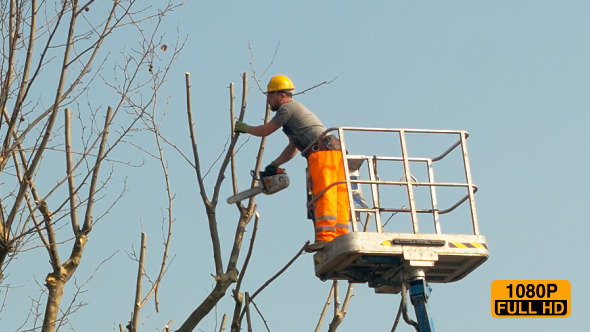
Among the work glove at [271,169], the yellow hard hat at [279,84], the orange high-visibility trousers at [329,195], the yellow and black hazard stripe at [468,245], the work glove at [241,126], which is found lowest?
the yellow and black hazard stripe at [468,245]

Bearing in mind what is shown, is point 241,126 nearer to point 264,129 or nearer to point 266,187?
point 264,129

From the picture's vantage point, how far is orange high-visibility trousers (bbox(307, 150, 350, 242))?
998 cm

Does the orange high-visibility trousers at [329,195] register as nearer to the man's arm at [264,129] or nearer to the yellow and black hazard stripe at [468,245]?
the man's arm at [264,129]

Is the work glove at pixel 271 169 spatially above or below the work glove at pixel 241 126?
below

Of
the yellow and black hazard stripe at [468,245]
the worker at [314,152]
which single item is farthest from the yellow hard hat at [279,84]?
the yellow and black hazard stripe at [468,245]

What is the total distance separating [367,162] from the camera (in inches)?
422

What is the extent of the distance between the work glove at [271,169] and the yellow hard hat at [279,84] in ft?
2.64

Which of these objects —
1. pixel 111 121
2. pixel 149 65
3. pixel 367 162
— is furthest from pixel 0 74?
pixel 367 162

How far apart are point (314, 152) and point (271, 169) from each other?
60 centimetres

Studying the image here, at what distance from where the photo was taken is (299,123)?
10.6 m

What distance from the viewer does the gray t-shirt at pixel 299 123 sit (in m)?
10.5

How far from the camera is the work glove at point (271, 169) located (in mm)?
10625

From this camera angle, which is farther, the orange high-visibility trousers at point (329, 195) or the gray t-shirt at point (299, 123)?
the gray t-shirt at point (299, 123)

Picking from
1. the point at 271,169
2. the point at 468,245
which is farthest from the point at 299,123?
the point at 468,245
